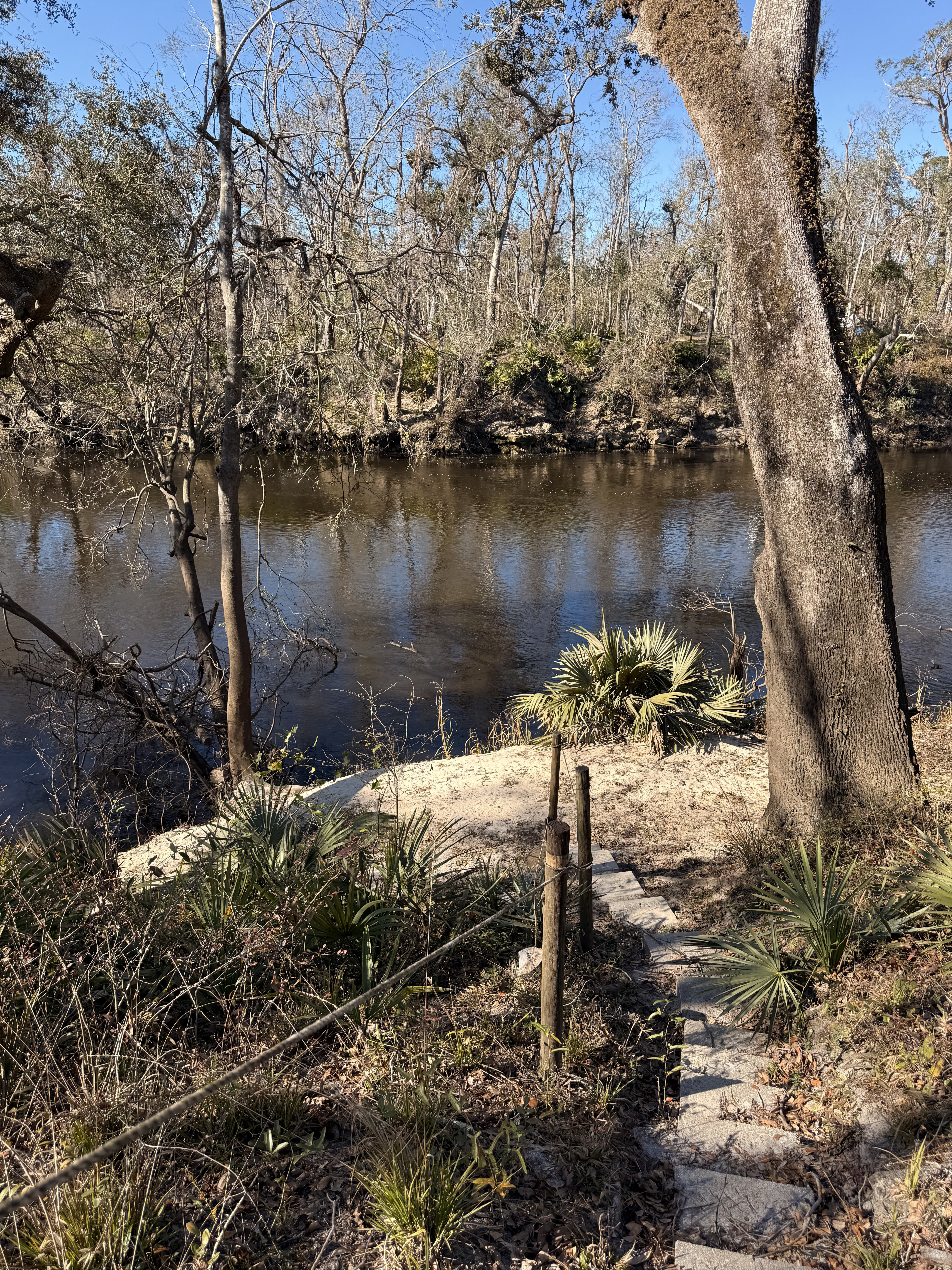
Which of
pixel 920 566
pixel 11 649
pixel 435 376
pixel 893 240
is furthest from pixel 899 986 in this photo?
pixel 893 240

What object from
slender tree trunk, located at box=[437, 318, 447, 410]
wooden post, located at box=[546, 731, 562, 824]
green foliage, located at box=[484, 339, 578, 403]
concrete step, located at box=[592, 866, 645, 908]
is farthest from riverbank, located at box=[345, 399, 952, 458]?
wooden post, located at box=[546, 731, 562, 824]

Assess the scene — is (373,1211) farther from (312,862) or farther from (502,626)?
(502,626)

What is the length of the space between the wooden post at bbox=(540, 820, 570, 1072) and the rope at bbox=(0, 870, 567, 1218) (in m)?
0.05

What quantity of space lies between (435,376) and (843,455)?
31.6 meters

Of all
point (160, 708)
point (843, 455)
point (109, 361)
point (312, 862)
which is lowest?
point (160, 708)

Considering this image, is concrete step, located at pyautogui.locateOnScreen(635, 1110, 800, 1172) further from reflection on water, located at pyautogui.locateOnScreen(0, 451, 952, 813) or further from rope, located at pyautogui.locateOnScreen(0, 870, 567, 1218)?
reflection on water, located at pyautogui.locateOnScreen(0, 451, 952, 813)

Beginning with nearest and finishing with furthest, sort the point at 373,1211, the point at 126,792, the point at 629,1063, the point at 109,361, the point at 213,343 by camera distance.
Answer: the point at 373,1211, the point at 629,1063, the point at 126,792, the point at 109,361, the point at 213,343

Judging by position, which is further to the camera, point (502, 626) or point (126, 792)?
point (502, 626)

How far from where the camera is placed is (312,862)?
4551mm

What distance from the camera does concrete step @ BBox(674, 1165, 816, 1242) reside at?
2.69 m

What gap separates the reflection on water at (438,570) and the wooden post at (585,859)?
5763 mm

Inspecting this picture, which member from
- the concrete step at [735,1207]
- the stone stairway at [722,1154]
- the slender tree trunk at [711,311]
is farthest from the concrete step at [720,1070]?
the slender tree trunk at [711,311]

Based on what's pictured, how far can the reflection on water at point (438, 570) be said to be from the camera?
13.5 meters

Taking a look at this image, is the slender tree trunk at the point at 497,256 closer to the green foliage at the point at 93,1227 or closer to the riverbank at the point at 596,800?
the riverbank at the point at 596,800
